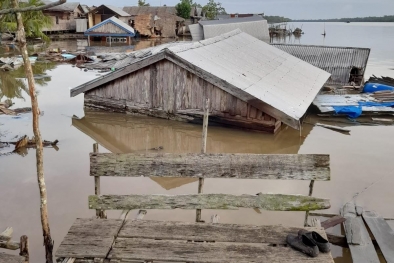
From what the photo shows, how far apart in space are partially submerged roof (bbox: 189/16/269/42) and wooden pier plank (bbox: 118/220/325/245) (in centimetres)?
3024

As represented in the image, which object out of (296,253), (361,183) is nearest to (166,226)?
(296,253)

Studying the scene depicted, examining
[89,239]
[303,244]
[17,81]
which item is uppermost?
[303,244]

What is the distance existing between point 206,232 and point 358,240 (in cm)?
288

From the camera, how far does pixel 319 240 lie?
177 inches

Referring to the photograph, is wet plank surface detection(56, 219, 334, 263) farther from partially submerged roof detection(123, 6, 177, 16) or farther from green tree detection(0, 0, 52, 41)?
partially submerged roof detection(123, 6, 177, 16)

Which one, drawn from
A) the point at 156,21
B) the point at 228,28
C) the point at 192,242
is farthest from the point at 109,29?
the point at 192,242

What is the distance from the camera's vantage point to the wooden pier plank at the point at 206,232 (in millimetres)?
4715

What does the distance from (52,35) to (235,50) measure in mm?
40490

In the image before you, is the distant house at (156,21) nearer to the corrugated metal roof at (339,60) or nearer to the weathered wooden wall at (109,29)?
the weathered wooden wall at (109,29)

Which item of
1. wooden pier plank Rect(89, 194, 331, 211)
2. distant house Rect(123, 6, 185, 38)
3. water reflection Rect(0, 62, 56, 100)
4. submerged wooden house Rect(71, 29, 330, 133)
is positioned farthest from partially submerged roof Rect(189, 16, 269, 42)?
wooden pier plank Rect(89, 194, 331, 211)

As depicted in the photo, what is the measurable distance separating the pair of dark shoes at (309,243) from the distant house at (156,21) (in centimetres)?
5278

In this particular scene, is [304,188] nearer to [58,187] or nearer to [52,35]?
[58,187]

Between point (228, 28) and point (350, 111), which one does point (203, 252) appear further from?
point (228, 28)

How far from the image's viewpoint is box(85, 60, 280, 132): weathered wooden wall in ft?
41.0
